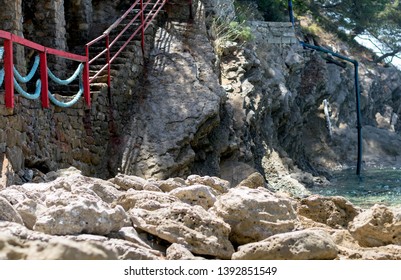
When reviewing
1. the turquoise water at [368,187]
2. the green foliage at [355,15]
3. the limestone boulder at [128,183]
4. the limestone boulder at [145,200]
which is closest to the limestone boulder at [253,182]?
the limestone boulder at [128,183]

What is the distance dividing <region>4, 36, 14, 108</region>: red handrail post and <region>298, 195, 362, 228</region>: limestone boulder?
3.35 metres

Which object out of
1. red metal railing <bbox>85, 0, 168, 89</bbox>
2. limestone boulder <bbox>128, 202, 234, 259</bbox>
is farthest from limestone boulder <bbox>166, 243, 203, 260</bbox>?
red metal railing <bbox>85, 0, 168, 89</bbox>

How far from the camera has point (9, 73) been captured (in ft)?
29.5

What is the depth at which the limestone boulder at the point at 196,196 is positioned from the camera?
22.3 feet

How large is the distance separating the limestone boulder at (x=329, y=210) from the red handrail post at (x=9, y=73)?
3.35 m

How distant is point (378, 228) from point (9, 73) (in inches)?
175

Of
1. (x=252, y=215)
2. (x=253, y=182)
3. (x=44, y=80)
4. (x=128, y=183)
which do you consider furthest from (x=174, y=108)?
(x=252, y=215)

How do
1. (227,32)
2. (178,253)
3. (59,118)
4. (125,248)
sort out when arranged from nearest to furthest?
(125,248) → (178,253) → (59,118) → (227,32)

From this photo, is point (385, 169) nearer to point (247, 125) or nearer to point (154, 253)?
point (247, 125)

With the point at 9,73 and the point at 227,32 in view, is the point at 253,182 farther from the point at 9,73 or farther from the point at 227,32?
the point at 227,32

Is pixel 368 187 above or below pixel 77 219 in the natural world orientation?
below

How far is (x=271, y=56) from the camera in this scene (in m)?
19.4

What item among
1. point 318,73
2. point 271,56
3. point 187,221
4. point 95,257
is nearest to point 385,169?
point 318,73
